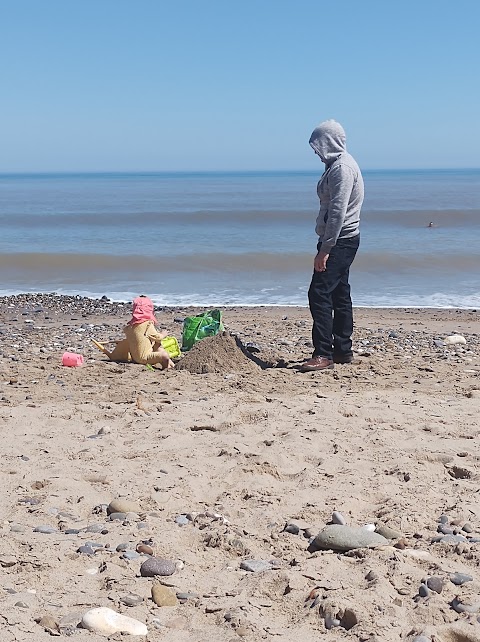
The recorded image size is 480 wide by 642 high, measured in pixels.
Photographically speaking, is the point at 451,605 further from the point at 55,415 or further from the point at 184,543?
the point at 55,415

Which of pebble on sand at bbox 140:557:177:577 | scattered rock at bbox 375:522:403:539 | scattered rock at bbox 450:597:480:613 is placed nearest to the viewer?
scattered rock at bbox 450:597:480:613

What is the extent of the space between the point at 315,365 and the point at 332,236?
105 centimetres

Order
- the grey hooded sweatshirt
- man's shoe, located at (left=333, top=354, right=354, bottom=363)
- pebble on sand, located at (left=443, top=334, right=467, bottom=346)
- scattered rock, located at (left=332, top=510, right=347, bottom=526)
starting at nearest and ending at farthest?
1. scattered rock, located at (left=332, top=510, right=347, bottom=526)
2. the grey hooded sweatshirt
3. man's shoe, located at (left=333, top=354, right=354, bottom=363)
4. pebble on sand, located at (left=443, top=334, right=467, bottom=346)

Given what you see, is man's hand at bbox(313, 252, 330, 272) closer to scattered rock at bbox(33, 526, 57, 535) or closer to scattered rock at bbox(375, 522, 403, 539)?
scattered rock at bbox(375, 522, 403, 539)

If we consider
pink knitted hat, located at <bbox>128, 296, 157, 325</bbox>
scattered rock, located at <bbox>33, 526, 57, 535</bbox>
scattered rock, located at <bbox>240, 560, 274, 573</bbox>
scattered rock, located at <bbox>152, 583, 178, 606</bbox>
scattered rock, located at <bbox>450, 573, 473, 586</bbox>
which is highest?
pink knitted hat, located at <bbox>128, 296, 157, 325</bbox>

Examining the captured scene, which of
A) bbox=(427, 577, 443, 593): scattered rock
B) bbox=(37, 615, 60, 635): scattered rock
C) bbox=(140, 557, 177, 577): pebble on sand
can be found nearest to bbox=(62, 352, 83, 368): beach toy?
bbox=(140, 557, 177, 577): pebble on sand

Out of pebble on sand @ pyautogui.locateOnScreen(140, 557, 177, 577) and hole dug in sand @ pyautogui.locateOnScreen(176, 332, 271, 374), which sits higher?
hole dug in sand @ pyautogui.locateOnScreen(176, 332, 271, 374)

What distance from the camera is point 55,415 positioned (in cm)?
533

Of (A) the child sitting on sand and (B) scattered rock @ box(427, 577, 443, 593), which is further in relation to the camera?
(A) the child sitting on sand

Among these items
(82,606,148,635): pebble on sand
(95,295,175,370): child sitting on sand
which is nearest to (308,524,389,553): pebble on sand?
(82,606,148,635): pebble on sand

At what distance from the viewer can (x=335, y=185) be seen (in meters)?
6.45

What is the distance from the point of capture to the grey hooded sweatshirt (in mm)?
6445

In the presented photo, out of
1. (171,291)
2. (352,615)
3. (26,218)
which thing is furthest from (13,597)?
(26,218)

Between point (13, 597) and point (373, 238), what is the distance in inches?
815
